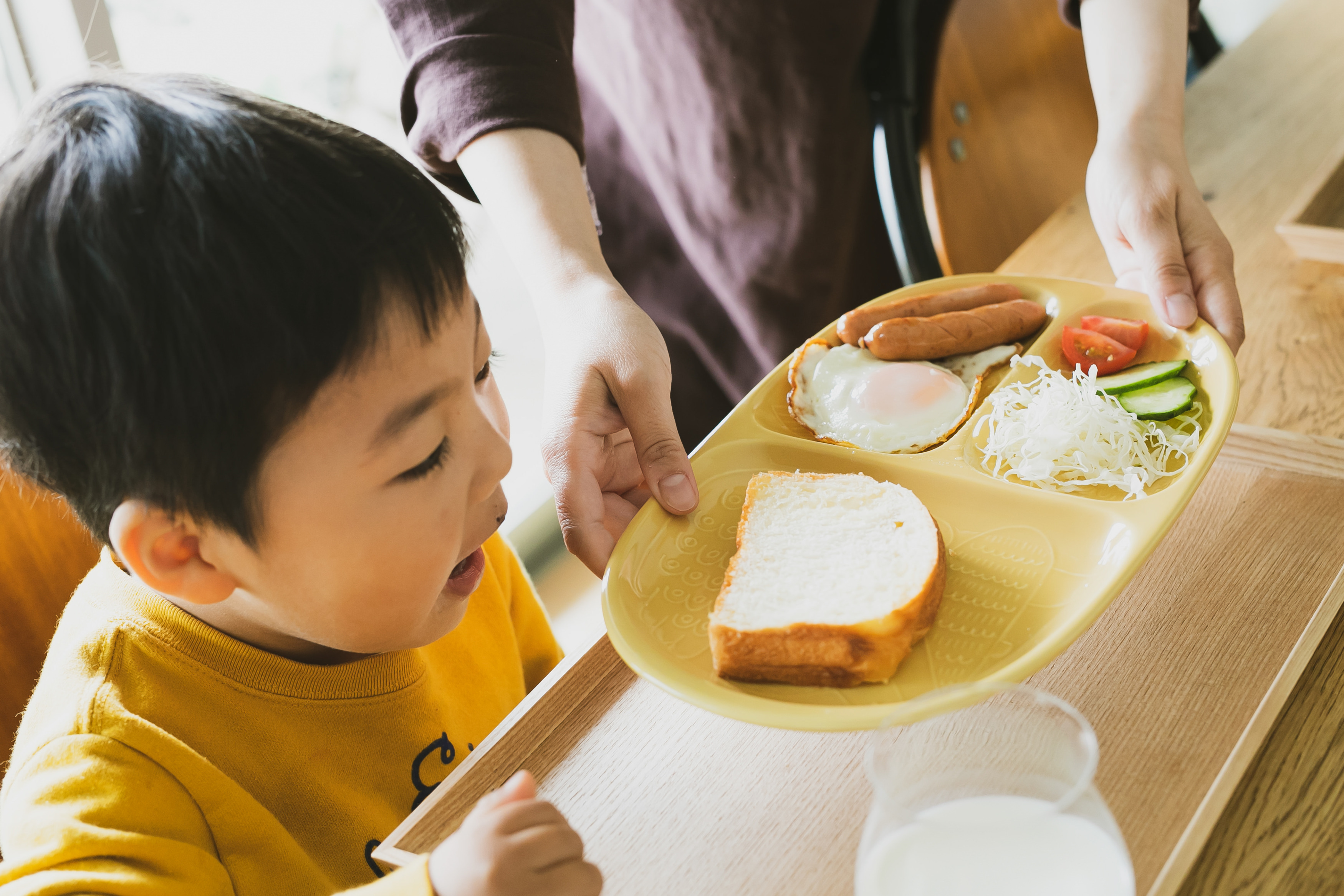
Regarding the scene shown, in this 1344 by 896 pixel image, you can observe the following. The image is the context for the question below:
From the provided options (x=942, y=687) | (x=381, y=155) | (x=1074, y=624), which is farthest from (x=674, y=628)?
(x=381, y=155)

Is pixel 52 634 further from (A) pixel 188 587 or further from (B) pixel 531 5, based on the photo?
(B) pixel 531 5

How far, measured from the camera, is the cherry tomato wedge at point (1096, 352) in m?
1.59

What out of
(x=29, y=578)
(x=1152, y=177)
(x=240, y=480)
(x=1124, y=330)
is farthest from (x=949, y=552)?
(x=29, y=578)

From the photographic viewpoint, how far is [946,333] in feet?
5.48

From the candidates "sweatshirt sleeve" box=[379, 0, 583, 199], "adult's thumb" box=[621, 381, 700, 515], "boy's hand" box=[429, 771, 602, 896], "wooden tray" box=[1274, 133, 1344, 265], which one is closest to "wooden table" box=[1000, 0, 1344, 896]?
"wooden tray" box=[1274, 133, 1344, 265]

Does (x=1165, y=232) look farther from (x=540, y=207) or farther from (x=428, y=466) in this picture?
(x=428, y=466)

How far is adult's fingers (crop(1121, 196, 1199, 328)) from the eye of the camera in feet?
5.04

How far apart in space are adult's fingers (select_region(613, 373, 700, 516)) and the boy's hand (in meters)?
0.48

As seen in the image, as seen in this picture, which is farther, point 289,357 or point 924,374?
point 924,374

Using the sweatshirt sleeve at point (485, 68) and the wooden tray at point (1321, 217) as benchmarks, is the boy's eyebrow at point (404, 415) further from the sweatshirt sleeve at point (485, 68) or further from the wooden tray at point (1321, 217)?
the wooden tray at point (1321, 217)

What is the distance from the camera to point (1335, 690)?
1098 mm

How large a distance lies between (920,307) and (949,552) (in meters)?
0.53

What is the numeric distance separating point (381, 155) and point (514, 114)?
67 cm

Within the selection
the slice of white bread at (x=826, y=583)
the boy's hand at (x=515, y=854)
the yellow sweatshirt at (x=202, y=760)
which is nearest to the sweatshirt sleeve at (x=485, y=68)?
the slice of white bread at (x=826, y=583)
